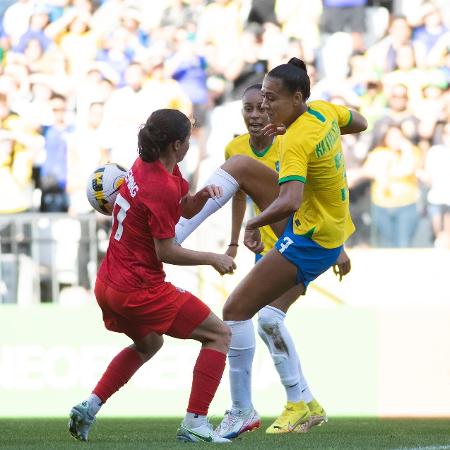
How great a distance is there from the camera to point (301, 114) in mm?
6141

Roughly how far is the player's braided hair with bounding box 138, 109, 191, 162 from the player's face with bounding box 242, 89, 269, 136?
60.9 inches

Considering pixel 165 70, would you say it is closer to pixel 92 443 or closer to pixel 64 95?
pixel 64 95

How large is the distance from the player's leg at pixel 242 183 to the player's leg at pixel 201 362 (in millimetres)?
1100

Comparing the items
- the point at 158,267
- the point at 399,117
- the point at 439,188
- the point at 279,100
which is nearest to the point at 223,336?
the point at 158,267

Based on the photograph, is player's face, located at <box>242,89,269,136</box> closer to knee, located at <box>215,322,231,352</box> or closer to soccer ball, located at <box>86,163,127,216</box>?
soccer ball, located at <box>86,163,127,216</box>

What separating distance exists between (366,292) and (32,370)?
3.22 m

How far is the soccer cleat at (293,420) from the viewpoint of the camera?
21.4 feet

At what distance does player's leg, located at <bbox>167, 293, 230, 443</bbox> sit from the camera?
553 centimetres

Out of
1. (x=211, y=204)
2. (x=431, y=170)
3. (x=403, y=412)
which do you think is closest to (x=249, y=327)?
(x=211, y=204)

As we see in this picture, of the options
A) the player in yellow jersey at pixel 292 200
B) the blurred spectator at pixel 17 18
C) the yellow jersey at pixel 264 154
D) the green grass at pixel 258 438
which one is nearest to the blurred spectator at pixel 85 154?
the blurred spectator at pixel 17 18

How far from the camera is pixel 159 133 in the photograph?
Answer: 17.6 feet

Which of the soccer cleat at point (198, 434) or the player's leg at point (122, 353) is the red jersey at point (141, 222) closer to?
the player's leg at point (122, 353)

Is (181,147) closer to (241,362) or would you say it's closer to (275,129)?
(275,129)

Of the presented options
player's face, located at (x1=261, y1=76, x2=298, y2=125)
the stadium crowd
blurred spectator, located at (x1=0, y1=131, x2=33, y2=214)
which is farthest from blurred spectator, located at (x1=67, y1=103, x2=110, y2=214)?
player's face, located at (x1=261, y1=76, x2=298, y2=125)
